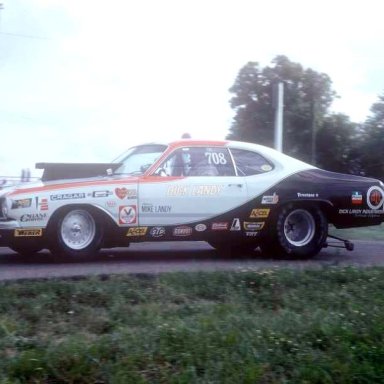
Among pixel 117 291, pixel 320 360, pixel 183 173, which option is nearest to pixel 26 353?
pixel 117 291

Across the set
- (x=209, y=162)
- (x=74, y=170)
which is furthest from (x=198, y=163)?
(x=74, y=170)

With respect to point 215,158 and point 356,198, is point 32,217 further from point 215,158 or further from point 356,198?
point 356,198

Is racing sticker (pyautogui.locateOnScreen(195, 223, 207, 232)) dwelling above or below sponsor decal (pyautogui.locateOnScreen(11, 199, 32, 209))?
below

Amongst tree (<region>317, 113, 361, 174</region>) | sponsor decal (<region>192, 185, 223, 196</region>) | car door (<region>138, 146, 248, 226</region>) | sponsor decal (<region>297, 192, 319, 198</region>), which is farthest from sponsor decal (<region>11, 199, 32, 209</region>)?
tree (<region>317, 113, 361, 174</region>)

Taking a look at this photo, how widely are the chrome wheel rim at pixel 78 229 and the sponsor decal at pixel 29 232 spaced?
0.25 metres

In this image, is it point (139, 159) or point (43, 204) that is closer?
point (43, 204)

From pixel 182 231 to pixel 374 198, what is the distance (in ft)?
8.09

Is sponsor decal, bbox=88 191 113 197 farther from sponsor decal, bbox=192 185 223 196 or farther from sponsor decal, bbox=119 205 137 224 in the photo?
sponsor decal, bbox=192 185 223 196

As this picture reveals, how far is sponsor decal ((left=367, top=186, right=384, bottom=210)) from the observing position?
28.2ft

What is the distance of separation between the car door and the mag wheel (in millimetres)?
543

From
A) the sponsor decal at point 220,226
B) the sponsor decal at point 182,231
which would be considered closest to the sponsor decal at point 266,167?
the sponsor decal at point 220,226

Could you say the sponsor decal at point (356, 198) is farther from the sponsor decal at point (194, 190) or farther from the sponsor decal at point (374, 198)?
the sponsor decal at point (194, 190)

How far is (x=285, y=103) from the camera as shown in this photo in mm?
20891

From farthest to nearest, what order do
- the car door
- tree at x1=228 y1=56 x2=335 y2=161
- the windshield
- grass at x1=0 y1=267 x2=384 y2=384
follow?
tree at x1=228 y1=56 x2=335 y2=161 < the windshield < the car door < grass at x1=0 y1=267 x2=384 y2=384
